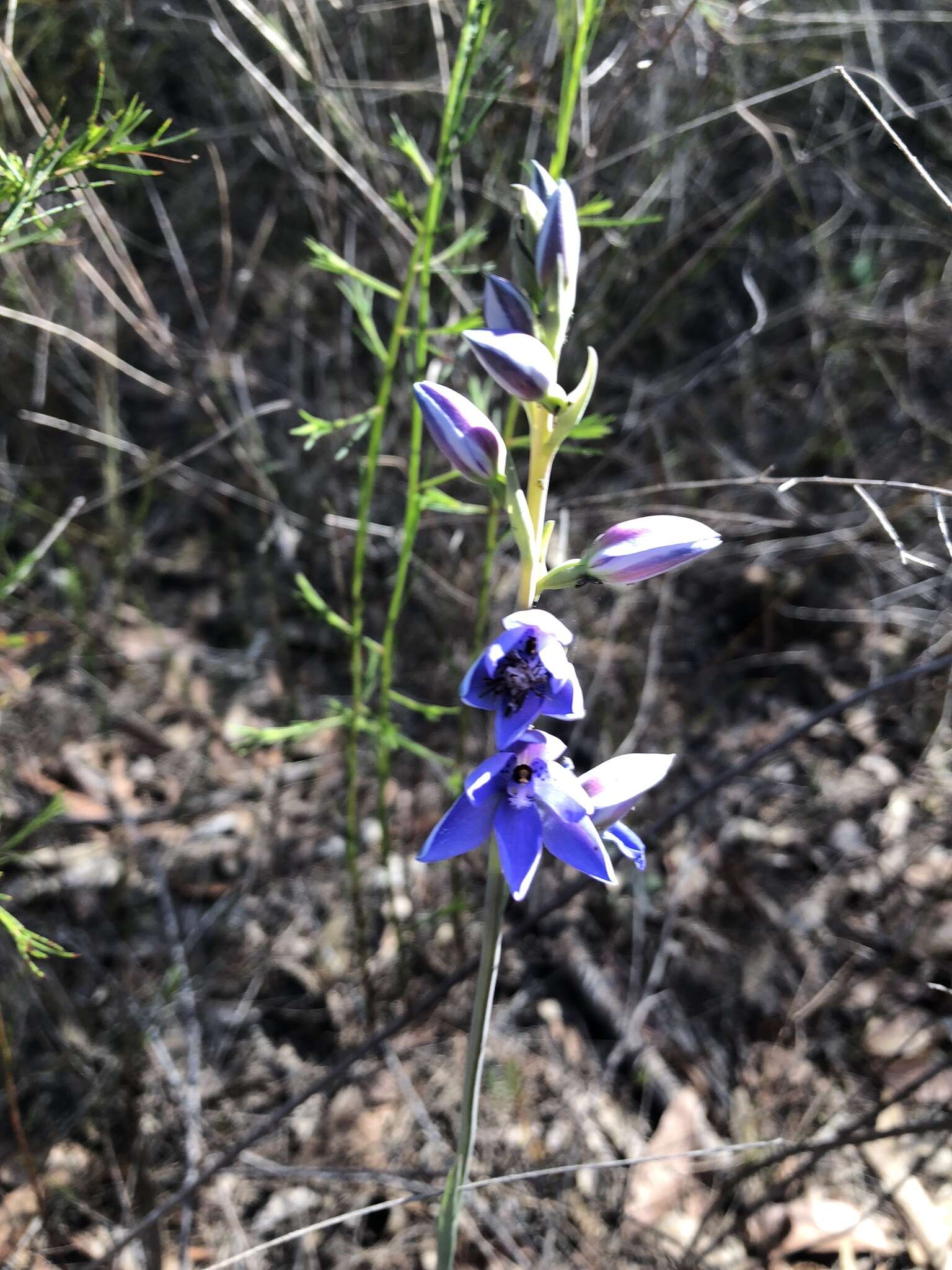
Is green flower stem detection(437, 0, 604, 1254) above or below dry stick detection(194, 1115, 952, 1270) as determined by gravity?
above

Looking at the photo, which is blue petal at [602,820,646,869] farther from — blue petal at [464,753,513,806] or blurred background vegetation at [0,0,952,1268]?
blurred background vegetation at [0,0,952,1268]

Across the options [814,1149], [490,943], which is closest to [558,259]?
[490,943]

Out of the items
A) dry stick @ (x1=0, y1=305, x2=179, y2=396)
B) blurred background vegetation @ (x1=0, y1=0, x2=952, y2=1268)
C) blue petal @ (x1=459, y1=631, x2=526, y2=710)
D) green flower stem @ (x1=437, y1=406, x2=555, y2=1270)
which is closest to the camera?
blue petal @ (x1=459, y1=631, x2=526, y2=710)

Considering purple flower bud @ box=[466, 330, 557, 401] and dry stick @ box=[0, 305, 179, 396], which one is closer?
purple flower bud @ box=[466, 330, 557, 401]

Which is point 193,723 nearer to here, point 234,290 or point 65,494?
point 65,494

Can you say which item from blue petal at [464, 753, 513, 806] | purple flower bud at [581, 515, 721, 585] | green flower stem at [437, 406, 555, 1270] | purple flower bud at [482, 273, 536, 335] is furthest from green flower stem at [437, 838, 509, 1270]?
purple flower bud at [482, 273, 536, 335]

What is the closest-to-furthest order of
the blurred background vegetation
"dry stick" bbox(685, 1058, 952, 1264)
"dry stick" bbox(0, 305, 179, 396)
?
"dry stick" bbox(685, 1058, 952, 1264), "dry stick" bbox(0, 305, 179, 396), the blurred background vegetation

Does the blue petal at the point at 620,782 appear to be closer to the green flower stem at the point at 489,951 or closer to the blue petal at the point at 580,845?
the blue petal at the point at 580,845

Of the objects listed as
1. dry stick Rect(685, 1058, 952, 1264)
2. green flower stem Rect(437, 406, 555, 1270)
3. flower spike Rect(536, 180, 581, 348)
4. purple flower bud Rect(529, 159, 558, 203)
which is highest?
purple flower bud Rect(529, 159, 558, 203)
